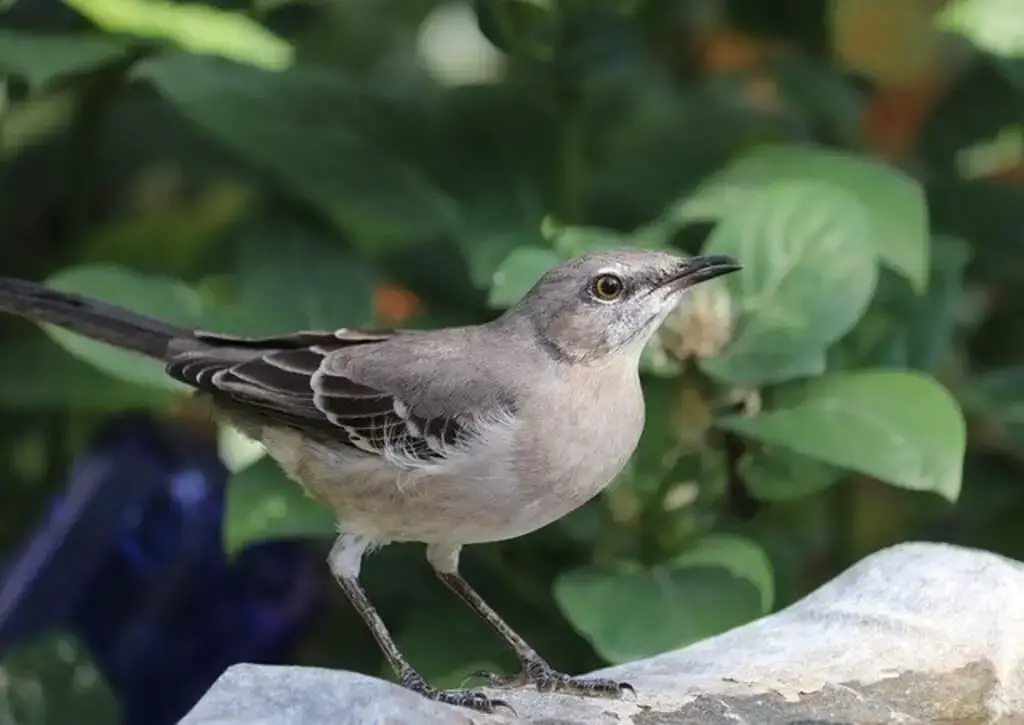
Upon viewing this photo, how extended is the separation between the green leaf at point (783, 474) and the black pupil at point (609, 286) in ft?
1.67

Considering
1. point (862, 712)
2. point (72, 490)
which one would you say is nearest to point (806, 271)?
point (862, 712)

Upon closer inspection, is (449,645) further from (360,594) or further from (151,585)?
(151,585)

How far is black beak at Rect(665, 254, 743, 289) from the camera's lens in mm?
1679

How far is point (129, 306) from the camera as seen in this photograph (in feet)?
6.99

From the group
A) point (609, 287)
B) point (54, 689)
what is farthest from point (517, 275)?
point (54, 689)

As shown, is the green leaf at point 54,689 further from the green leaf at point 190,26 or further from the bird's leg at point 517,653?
the green leaf at point 190,26

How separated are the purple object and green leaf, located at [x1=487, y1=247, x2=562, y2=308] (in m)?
1.02

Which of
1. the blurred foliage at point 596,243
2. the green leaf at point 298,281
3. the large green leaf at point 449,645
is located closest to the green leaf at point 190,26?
the blurred foliage at point 596,243

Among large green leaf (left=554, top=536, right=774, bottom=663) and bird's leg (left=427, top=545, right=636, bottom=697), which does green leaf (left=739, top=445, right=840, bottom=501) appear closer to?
large green leaf (left=554, top=536, right=774, bottom=663)

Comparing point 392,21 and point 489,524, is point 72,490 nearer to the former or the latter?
point 489,524

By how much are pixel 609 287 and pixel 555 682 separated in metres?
0.50

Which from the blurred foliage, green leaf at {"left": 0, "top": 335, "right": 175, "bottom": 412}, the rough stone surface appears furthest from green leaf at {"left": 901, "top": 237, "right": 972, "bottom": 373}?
green leaf at {"left": 0, "top": 335, "right": 175, "bottom": 412}

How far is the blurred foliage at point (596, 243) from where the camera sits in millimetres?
2008

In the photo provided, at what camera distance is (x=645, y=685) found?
144cm
